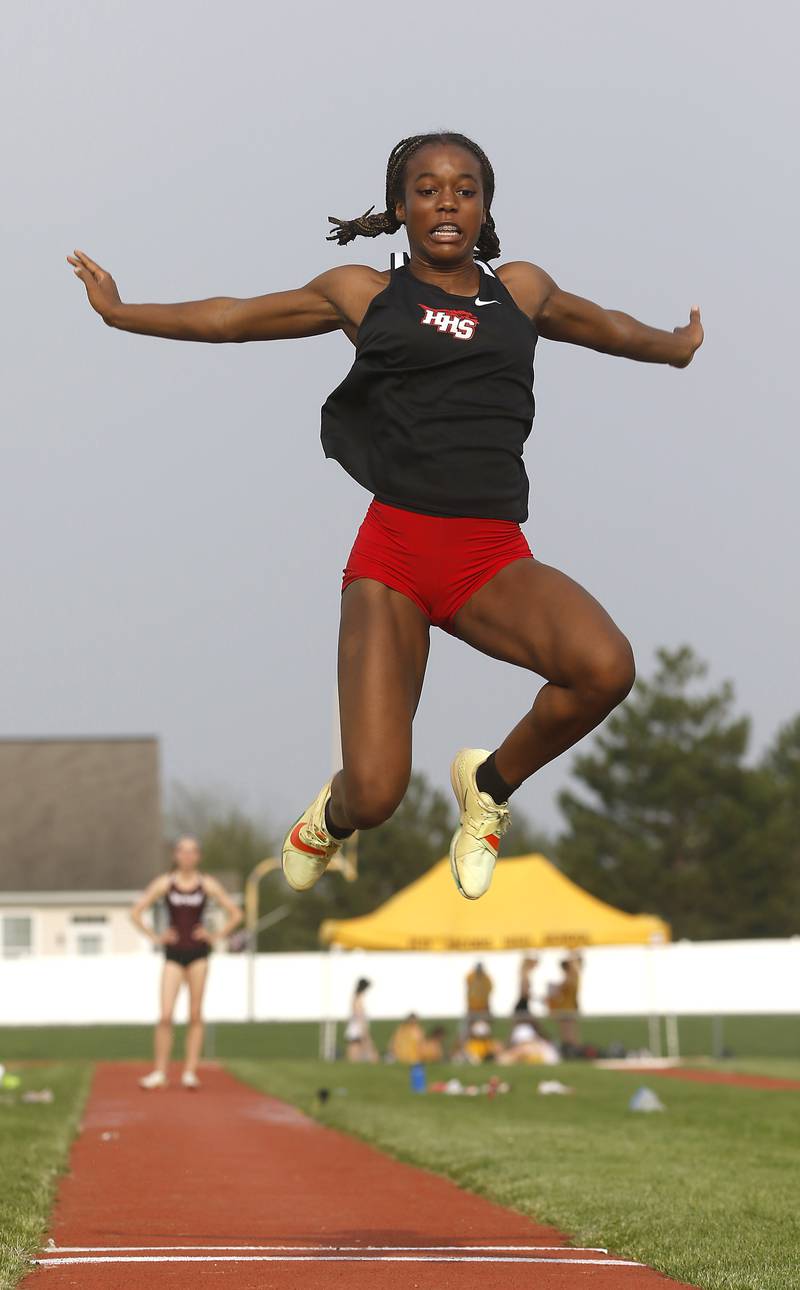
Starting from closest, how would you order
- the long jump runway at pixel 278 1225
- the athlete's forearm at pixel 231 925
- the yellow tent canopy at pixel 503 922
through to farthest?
the long jump runway at pixel 278 1225
the athlete's forearm at pixel 231 925
the yellow tent canopy at pixel 503 922

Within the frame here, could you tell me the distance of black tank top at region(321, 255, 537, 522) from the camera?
17.8ft

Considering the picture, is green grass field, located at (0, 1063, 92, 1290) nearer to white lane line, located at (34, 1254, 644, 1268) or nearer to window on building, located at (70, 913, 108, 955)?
white lane line, located at (34, 1254, 644, 1268)

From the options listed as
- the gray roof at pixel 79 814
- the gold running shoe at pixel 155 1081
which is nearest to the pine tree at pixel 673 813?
the gray roof at pixel 79 814

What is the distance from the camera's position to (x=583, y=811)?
67.3 metres

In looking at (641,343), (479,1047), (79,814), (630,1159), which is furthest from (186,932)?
(79,814)

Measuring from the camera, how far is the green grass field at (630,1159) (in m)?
6.21

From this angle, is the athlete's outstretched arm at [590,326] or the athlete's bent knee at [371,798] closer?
the athlete's bent knee at [371,798]

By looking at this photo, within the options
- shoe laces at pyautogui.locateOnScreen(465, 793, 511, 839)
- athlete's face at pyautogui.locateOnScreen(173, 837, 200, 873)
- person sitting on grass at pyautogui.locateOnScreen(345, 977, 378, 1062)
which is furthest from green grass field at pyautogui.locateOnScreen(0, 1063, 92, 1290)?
person sitting on grass at pyautogui.locateOnScreen(345, 977, 378, 1062)

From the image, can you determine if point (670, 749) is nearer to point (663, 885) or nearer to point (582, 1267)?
point (663, 885)

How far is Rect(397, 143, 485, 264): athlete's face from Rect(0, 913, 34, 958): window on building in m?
44.5

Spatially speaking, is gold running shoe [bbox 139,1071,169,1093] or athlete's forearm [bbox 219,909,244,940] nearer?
→ athlete's forearm [bbox 219,909,244,940]

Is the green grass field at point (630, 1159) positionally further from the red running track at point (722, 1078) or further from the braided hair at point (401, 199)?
the braided hair at point (401, 199)

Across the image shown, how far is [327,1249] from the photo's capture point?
19.9 feet

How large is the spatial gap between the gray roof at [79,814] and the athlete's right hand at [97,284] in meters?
42.3
